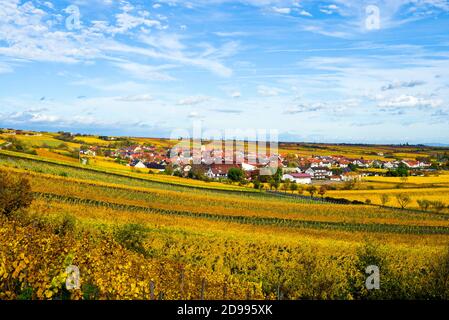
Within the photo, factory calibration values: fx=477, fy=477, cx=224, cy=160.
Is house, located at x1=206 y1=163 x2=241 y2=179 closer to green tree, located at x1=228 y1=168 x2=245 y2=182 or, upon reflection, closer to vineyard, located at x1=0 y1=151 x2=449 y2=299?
green tree, located at x1=228 y1=168 x2=245 y2=182

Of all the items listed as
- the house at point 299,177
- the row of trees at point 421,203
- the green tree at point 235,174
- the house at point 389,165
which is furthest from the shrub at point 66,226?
the house at point 389,165

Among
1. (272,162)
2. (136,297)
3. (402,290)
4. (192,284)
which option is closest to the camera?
(136,297)

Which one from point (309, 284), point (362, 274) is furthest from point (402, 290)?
point (309, 284)

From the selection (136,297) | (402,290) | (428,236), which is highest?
(136,297)

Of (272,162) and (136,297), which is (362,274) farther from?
(272,162)

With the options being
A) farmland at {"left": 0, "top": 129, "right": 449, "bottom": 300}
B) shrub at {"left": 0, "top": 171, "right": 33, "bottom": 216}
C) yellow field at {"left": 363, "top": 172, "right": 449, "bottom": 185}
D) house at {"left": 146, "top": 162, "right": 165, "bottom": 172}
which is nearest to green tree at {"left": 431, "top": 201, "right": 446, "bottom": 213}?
farmland at {"left": 0, "top": 129, "right": 449, "bottom": 300}

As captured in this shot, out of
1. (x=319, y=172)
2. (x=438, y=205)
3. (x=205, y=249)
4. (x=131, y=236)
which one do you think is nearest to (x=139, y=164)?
(x=319, y=172)

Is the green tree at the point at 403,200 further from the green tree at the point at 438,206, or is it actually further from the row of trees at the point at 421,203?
the green tree at the point at 438,206
